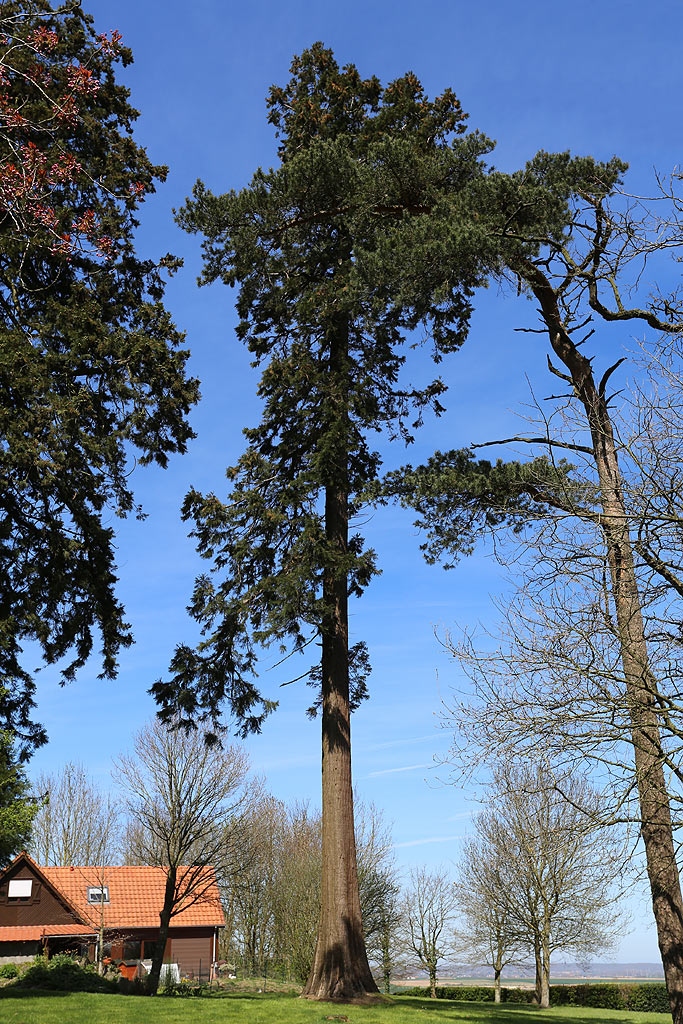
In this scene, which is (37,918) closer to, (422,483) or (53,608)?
(53,608)

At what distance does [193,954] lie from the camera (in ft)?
123

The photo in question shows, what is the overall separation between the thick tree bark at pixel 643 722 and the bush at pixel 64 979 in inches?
552

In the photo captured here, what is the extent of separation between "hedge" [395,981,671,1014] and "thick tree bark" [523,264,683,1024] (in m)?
23.8

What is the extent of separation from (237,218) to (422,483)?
656 cm

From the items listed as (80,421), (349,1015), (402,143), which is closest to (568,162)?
(402,143)

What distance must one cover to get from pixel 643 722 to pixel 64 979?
17623mm

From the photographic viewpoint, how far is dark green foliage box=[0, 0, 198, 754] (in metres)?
12.5

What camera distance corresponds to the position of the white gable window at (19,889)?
3516 cm

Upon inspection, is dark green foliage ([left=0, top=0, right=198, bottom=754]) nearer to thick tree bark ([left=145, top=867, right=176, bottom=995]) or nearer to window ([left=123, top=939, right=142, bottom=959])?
thick tree bark ([left=145, top=867, right=176, bottom=995])

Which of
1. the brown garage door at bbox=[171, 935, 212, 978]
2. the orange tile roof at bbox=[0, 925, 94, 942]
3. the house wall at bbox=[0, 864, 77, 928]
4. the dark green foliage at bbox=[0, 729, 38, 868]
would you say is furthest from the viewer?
the brown garage door at bbox=[171, 935, 212, 978]

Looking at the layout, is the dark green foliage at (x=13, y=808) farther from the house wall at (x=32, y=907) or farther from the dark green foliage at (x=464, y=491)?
the house wall at (x=32, y=907)

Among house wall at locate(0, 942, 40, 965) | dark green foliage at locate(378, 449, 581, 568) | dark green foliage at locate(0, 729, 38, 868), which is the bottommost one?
house wall at locate(0, 942, 40, 965)

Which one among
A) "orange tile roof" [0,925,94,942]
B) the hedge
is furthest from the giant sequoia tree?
"orange tile roof" [0,925,94,942]

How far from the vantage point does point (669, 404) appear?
8281 millimetres
